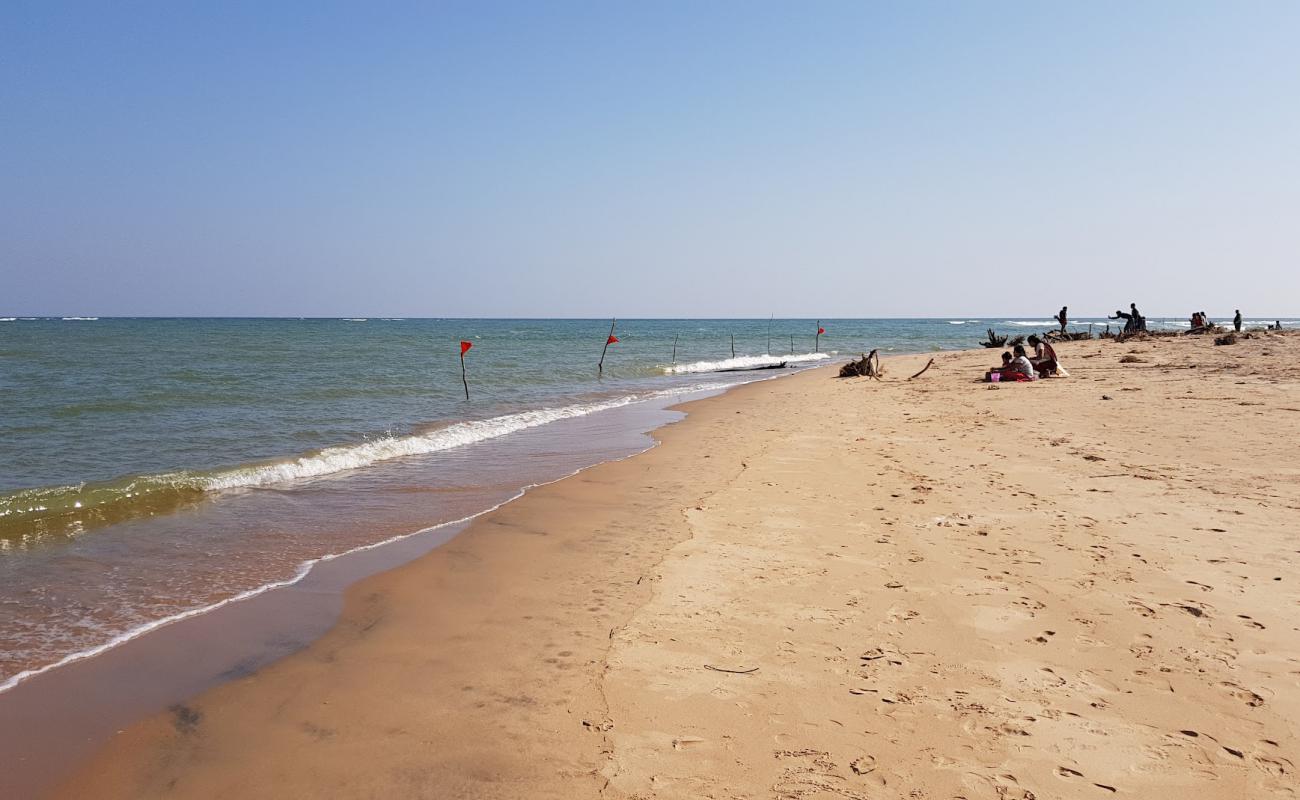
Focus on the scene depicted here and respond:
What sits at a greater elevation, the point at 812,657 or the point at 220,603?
the point at 812,657

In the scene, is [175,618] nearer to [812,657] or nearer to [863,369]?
[812,657]

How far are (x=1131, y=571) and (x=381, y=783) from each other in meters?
5.24

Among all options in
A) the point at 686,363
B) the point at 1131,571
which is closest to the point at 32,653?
the point at 1131,571

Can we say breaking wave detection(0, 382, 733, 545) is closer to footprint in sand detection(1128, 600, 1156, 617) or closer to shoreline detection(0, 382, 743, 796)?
shoreline detection(0, 382, 743, 796)

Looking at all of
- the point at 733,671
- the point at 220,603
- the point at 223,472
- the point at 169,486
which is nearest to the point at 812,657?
the point at 733,671

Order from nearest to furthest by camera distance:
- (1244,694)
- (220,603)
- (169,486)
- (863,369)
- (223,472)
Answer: (1244,694), (220,603), (169,486), (223,472), (863,369)

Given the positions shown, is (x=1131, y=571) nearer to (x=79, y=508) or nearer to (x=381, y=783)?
(x=381, y=783)

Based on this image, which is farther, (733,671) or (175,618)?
(175,618)

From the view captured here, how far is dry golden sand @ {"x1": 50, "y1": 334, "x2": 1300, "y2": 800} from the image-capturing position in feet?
10.5

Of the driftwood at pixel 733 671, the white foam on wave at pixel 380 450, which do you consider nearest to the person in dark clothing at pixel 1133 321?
the white foam on wave at pixel 380 450

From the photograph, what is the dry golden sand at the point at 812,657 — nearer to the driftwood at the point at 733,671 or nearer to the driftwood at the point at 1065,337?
the driftwood at the point at 733,671

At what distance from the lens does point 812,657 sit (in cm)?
425

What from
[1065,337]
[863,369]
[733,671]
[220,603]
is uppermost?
[1065,337]

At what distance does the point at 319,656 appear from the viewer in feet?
15.3
